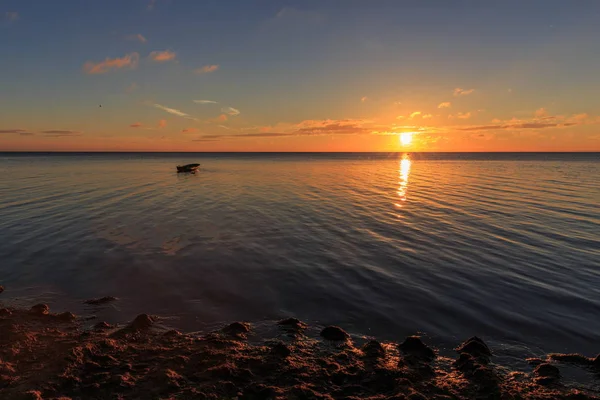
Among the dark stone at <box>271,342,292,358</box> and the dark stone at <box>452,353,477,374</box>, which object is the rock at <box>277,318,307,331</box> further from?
the dark stone at <box>452,353,477,374</box>

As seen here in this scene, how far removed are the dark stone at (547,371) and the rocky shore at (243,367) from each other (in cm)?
2

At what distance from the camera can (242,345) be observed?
807cm

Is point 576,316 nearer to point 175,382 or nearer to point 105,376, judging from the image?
point 175,382

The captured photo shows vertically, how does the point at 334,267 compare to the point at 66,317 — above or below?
above

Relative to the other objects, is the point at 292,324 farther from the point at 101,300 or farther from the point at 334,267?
the point at 101,300

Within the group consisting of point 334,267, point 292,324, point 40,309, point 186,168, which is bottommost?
point 292,324

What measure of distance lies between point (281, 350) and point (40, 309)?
24.3ft

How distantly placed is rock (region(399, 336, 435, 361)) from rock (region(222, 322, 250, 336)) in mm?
3940

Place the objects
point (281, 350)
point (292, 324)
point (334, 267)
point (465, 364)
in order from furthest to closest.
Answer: point (334, 267), point (292, 324), point (281, 350), point (465, 364)

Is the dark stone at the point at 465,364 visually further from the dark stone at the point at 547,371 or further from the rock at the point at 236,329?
the rock at the point at 236,329

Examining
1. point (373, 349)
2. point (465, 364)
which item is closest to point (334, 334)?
point (373, 349)

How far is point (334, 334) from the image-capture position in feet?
28.1

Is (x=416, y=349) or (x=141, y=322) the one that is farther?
(x=141, y=322)

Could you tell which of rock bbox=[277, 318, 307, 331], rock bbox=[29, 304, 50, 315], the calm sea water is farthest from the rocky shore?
the calm sea water
